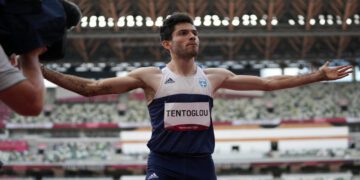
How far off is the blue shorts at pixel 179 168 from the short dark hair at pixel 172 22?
1.28m

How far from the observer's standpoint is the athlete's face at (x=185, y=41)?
5074 millimetres

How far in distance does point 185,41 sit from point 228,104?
3118 centimetres

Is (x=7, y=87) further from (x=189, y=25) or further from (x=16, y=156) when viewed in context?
(x=16, y=156)

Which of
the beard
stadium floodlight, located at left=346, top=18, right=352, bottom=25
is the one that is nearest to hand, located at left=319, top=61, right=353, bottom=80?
the beard

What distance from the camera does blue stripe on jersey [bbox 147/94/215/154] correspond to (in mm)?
4816

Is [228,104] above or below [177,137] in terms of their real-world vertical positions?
below

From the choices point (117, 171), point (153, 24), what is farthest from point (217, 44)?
point (117, 171)

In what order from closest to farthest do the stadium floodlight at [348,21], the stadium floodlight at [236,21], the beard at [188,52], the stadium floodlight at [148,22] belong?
1. the beard at [188,52]
2. the stadium floodlight at [236,21]
3. the stadium floodlight at [348,21]
4. the stadium floodlight at [148,22]

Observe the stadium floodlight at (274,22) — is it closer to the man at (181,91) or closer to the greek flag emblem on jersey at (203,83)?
the man at (181,91)

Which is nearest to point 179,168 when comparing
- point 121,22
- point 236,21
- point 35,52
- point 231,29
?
point 35,52

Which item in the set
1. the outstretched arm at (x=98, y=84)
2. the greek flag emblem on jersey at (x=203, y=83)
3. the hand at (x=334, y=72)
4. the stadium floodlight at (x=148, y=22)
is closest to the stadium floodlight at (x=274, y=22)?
the stadium floodlight at (x=148, y=22)

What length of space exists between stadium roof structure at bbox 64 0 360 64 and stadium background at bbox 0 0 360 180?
72mm

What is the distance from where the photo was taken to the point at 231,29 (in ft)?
97.8

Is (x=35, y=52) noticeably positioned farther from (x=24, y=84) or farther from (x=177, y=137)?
(x=177, y=137)
